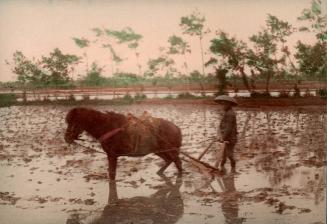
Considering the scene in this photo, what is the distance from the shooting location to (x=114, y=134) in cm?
420

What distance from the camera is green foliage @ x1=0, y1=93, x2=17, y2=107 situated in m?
4.02

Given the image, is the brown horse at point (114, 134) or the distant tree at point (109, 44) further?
the brown horse at point (114, 134)

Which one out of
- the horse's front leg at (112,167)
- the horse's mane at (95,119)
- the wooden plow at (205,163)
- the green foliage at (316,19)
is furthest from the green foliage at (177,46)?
the horse's front leg at (112,167)

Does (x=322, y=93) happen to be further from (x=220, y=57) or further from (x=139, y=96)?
(x=139, y=96)

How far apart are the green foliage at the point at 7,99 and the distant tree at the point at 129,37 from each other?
0.98m

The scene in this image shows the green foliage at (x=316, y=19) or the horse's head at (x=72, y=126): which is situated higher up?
the green foliage at (x=316, y=19)

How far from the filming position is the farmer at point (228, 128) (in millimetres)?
3895

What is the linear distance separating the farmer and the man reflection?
0.10 meters

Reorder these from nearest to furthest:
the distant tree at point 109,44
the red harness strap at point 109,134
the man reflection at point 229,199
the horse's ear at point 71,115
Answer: the man reflection at point 229,199, the distant tree at point 109,44, the horse's ear at point 71,115, the red harness strap at point 109,134

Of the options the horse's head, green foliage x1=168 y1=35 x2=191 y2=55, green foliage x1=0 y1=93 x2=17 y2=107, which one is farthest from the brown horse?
green foliage x1=168 y1=35 x2=191 y2=55

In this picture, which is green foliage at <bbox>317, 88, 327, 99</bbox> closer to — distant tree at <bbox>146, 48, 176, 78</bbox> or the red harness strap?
distant tree at <bbox>146, 48, 176, 78</bbox>

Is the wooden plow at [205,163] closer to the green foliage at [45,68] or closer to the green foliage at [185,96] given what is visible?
the green foliage at [185,96]

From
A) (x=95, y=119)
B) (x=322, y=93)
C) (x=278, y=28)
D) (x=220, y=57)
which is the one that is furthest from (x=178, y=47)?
(x=322, y=93)

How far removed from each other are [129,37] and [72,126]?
0.90m
